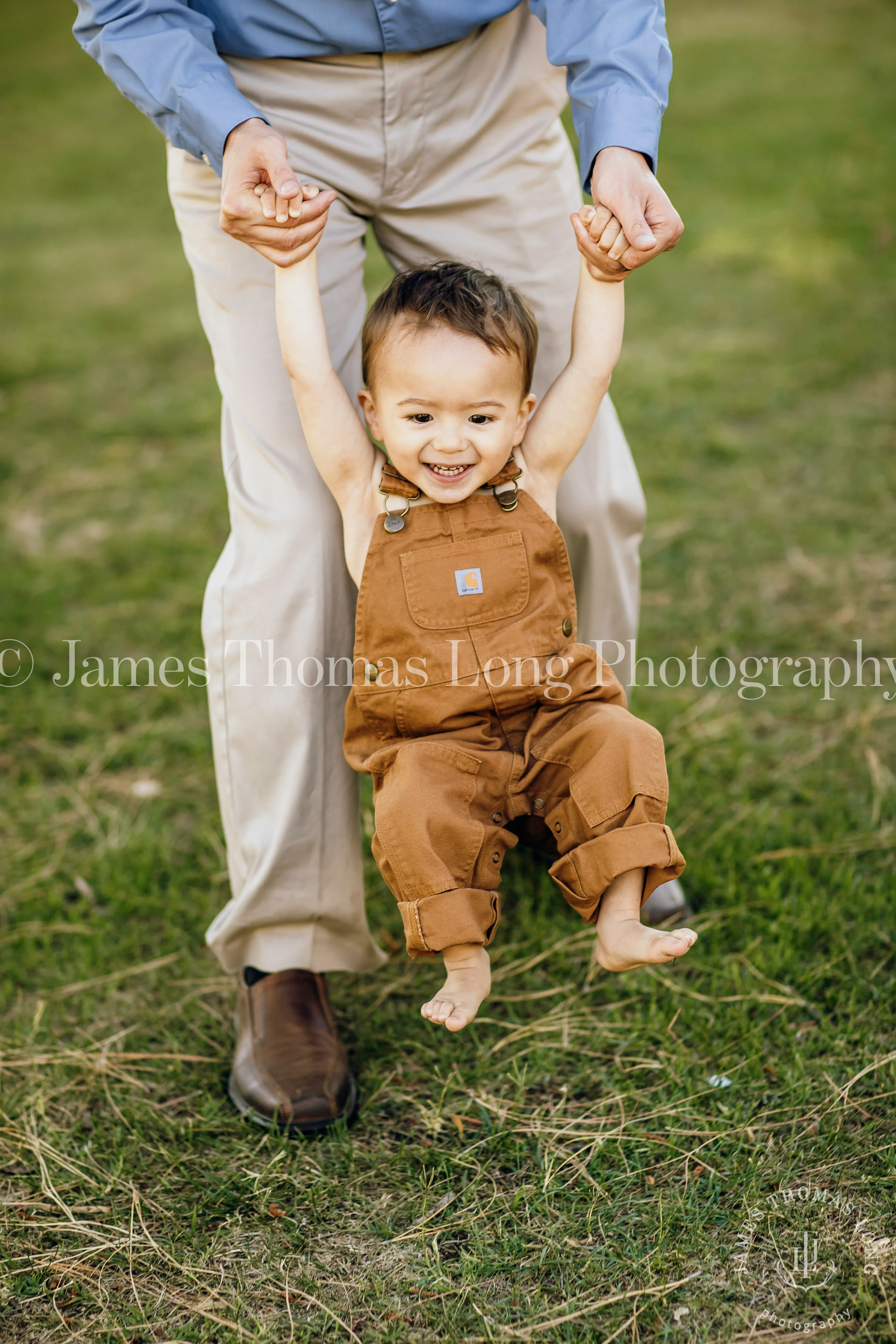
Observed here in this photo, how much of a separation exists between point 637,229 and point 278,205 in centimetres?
49

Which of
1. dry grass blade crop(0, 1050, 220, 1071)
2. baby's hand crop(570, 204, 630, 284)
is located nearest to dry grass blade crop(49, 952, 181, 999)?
dry grass blade crop(0, 1050, 220, 1071)

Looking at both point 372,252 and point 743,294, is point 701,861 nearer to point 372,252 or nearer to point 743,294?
point 743,294

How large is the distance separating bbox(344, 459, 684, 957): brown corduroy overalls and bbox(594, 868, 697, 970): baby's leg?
2 centimetres

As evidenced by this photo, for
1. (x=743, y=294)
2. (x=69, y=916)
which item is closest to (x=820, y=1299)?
(x=69, y=916)

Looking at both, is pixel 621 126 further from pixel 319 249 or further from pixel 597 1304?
pixel 597 1304

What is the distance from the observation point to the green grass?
1.63m

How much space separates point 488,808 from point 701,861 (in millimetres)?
766

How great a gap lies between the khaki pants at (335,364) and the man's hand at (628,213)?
39cm

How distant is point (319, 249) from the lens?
1.95m

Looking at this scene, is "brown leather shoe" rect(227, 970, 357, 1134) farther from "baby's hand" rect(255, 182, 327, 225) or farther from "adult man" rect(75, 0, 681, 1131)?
"baby's hand" rect(255, 182, 327, 225)

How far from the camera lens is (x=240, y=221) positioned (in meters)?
1.64

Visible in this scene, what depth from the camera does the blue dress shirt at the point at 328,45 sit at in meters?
1.71

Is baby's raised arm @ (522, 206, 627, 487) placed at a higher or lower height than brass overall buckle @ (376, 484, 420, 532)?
higher

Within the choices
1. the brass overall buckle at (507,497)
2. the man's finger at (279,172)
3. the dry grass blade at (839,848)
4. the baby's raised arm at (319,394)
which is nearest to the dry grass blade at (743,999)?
the dry grass blade at (839,848)
